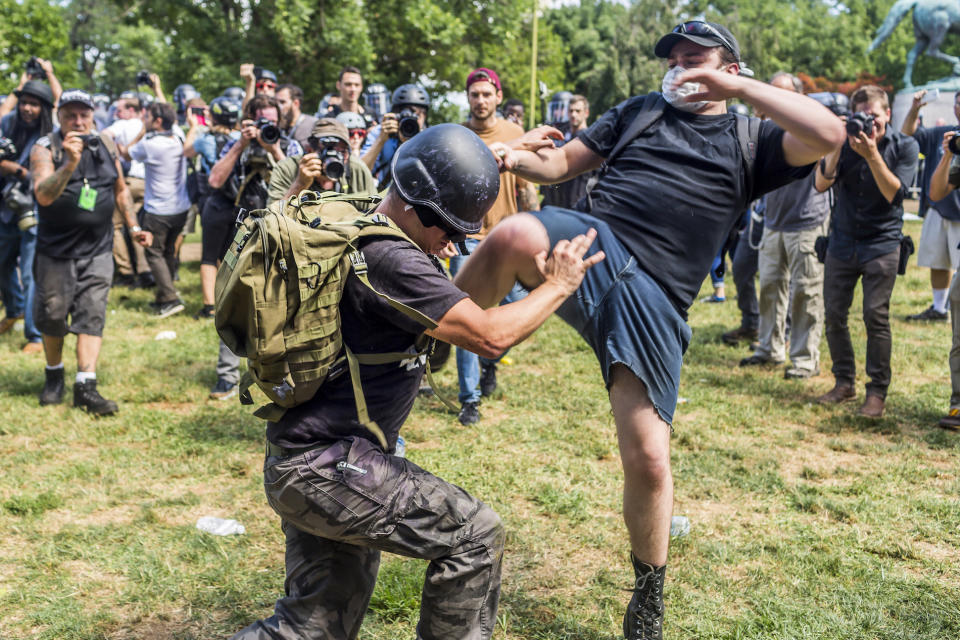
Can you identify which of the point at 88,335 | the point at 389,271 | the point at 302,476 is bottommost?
the point at 88,335

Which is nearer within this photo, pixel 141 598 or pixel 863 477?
pixel 141 598

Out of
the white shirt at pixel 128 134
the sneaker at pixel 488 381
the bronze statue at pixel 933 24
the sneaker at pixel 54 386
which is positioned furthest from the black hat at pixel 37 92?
the bronze statue at pixel 933 24

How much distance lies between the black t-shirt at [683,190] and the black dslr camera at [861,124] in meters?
2.90

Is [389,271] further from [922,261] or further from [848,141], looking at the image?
[922,261]

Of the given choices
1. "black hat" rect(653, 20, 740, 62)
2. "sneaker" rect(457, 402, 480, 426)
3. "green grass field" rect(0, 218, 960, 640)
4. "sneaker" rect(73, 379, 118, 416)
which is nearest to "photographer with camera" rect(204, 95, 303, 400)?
"green grass field" rect(0, 218, 960, 640)

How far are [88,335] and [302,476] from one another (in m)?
4.75

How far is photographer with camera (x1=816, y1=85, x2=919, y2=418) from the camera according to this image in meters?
6.26

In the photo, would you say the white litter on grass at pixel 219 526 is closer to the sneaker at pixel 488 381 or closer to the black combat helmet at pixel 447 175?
the black combat helmet at pixel 447 175

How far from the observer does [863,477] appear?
16.8 feet

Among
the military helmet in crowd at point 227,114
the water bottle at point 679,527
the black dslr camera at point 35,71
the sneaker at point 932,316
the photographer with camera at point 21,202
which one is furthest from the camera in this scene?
the black dslr camera at point 35,71

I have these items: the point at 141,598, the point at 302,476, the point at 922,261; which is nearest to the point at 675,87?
the point at 302,476

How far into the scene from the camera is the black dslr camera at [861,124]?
568 centimetres

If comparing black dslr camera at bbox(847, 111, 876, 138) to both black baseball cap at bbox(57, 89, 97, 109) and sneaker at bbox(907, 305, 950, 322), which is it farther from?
black baseball cap at bbox(57, 89, 97, 109)

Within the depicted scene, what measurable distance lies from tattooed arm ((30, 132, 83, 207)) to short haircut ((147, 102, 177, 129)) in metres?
3.89
